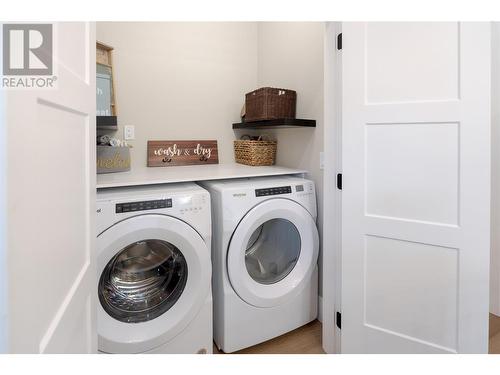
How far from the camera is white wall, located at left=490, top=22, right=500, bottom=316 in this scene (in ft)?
6.34

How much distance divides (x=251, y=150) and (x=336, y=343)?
4.43 ft

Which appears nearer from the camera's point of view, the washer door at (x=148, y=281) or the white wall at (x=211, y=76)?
the washer door at (x=148, y=281)

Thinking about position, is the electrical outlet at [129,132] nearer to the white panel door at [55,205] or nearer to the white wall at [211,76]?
the white wall at [211,76]

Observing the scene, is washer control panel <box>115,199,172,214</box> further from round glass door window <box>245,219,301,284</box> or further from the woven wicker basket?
the woven wicker basket

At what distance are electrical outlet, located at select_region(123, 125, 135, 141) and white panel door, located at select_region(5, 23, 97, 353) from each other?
126 cm

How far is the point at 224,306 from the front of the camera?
1.67 metres

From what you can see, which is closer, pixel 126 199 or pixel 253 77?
pixel 126 199

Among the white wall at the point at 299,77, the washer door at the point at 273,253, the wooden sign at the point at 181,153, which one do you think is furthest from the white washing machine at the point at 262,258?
the wooden sign at the point at 181,153

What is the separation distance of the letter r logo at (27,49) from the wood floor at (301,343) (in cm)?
168

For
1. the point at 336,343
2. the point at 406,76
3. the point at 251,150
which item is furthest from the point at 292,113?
the point at 336,343

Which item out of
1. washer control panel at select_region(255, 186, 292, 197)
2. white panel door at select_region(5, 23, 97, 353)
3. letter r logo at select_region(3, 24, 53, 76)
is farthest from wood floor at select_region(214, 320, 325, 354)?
letter r logo at select_region(3, 24, 53, 76)

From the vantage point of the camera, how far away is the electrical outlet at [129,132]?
2.17 metres

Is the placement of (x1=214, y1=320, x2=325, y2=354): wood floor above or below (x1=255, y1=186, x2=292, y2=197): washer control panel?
below
